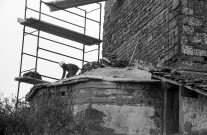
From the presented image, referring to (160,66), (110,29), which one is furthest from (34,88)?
(110,29)

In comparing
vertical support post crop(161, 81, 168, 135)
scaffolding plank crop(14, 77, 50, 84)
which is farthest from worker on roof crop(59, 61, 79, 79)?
vertical support post crop(161, 81, 168, 135)

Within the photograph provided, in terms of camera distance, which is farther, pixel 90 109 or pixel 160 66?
pixel 160 66

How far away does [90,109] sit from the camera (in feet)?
35.4

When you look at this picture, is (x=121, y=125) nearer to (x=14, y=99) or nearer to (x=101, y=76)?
(x=101, y=76)

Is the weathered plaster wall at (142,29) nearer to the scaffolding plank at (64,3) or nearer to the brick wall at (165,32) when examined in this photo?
the brick wall at (165,32)

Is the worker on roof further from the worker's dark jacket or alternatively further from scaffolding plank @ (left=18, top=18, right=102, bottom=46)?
scaffolding plank @ (left=18, top=18, right=102, bottom=46)

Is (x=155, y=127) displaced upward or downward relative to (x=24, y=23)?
downward

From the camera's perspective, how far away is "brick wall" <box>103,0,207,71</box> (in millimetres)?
11172

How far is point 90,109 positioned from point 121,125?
2.50 feet

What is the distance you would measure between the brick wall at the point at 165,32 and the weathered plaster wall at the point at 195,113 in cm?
99

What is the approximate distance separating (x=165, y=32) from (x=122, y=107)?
2.31 metres

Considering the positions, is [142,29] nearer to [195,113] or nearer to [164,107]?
[164,107]

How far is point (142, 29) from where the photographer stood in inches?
525

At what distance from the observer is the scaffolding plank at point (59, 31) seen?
1514cm
